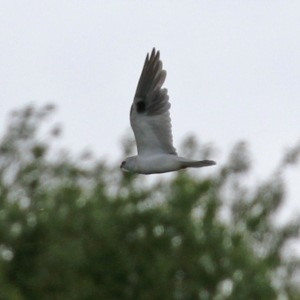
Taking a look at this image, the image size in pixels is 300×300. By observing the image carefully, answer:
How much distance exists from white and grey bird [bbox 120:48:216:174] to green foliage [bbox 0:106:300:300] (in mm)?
7949

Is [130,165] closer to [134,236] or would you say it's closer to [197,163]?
[197,163]

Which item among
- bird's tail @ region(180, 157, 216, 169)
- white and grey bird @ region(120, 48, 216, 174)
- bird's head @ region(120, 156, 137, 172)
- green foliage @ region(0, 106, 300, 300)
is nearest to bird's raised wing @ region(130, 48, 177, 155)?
white and grey bird @ region(120, 48, 216, 174)

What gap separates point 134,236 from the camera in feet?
87.4

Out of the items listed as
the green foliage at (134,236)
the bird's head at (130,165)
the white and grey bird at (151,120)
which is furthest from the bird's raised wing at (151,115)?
the green foliage at (134,236)

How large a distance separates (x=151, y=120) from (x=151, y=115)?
0.06 meters

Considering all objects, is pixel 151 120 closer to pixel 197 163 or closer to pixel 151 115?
pixel 151 115

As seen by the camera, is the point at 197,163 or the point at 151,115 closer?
the point at 197,163

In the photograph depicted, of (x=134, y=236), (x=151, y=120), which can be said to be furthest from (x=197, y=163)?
(x=134, y=236)

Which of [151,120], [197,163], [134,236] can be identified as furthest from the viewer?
[134,236]

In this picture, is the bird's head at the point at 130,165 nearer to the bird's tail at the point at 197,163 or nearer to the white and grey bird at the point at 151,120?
the white and grey bird at the point at 151,120

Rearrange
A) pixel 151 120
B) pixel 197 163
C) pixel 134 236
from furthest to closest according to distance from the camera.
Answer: pixel 134 236 → pixel 151 120 → pixel 197 163

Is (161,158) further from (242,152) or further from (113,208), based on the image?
(242,152)

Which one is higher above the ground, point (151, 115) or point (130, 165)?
point (151, 115)

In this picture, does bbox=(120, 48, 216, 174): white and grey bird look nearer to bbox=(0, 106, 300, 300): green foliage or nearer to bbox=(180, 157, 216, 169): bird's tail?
bbox=(180, 157, 216, 169): bird's tail
